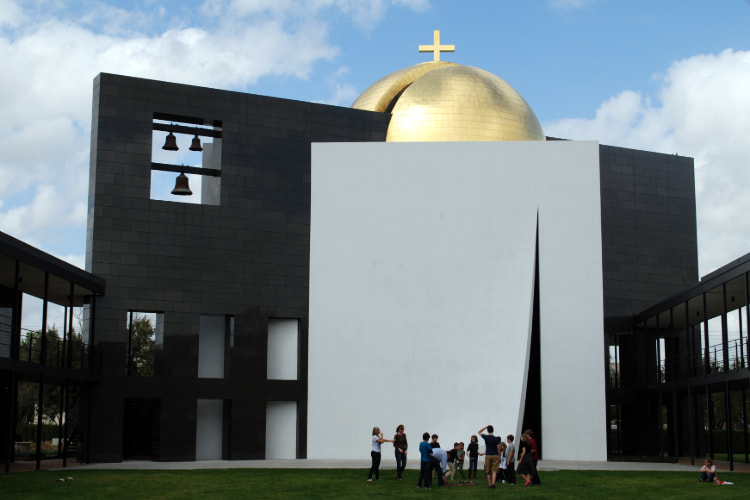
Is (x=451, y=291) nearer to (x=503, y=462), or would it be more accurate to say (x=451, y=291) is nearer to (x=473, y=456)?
(x=473, y=456)

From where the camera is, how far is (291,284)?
26.3 m

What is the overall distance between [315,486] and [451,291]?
1048 centimetres

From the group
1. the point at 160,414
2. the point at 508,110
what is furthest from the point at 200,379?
the point at 508,110

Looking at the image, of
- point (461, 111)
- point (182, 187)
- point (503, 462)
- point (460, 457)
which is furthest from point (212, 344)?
point (503, 462)

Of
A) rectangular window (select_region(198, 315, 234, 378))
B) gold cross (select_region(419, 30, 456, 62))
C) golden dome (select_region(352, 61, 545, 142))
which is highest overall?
gold cross (select_region(419, 30, 456, 62))

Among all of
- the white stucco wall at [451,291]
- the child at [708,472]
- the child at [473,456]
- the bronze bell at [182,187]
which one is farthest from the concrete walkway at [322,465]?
the bronze bell at [182,187]

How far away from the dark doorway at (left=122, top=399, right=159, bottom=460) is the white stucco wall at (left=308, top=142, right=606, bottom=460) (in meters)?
5.26

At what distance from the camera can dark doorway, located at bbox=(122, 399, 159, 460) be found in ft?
87.6

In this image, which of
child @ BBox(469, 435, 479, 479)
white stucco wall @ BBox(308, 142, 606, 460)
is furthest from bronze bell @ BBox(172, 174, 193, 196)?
child @ BBox(469, 435, 479, 479)

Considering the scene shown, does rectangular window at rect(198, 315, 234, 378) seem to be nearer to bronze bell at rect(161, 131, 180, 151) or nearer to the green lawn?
bronze bell at rect(161, 131, 180, 151)

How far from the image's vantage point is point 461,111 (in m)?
28.0

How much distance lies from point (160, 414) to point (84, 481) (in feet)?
23.6

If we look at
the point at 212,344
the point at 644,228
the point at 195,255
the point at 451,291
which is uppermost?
the point at 644,228

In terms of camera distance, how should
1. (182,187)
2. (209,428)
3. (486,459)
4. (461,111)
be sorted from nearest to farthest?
(486,459) < (182,187) < (209,428) < (461,111)
